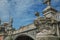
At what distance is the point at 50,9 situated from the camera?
55.7ft

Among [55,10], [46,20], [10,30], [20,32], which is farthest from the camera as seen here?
[10,30]

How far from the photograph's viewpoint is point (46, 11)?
54.3 feet

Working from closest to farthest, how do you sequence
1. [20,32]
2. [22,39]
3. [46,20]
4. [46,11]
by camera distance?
1. [46,20]
2. [46,11]
3. [20,32]
4. [22,39]

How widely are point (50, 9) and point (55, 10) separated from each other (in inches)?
46.7

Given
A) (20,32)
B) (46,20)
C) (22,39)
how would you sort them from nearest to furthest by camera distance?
(46,20), (20,32), (22,39)

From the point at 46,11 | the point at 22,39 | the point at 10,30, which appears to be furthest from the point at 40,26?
the point at 22,39

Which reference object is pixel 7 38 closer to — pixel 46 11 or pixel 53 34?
pixel 46 11

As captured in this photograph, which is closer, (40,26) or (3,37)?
(40,26)

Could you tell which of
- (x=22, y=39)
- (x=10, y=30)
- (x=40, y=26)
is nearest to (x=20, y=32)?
(x=10, y=30)

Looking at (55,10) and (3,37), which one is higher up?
(55,10)

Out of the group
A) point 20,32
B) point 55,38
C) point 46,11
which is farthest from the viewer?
point 20,32

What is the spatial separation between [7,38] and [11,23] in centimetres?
291

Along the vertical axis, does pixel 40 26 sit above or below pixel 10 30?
above

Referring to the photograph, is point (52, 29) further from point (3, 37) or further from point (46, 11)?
point (3, 37)
